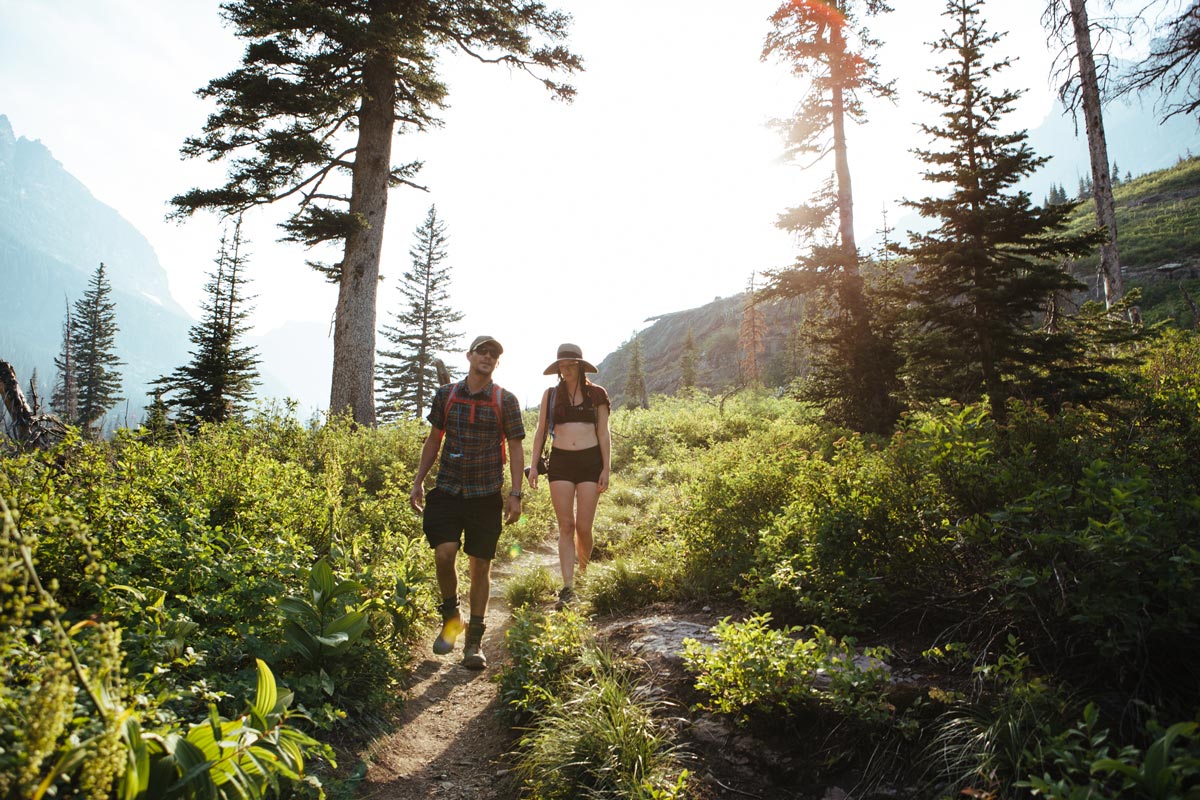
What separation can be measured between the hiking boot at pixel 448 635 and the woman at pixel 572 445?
3.88ft

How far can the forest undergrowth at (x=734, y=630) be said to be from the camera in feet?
5.63

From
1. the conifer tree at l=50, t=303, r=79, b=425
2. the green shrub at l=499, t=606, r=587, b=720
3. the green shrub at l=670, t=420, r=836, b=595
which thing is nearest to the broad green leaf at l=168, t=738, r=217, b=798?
the green shrub at l=499, t=606, r=587, b=720

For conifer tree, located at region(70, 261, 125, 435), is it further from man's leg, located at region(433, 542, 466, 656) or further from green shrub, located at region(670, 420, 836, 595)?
green shrub, located at region(670, 420, 836, 595)

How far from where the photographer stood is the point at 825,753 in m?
2.59

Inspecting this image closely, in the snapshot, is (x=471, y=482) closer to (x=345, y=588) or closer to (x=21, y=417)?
(x=345, y=588)

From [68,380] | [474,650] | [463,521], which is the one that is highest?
[68,380]

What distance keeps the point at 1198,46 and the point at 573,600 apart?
44.9 ft

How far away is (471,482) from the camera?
473 centimetres

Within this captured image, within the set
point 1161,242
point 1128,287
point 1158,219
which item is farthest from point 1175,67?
point 1158,219

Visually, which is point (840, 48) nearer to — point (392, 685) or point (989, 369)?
point (989, 369)

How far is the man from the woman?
2.83 ft

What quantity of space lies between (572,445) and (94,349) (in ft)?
180

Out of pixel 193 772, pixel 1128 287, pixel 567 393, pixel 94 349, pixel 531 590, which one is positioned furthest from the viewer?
pixel 94 349

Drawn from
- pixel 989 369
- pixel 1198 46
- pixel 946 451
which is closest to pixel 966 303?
pixel 989 369
